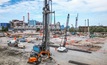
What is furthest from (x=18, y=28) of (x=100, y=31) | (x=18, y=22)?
(x=100, y=31)

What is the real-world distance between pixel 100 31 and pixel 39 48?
304 feet

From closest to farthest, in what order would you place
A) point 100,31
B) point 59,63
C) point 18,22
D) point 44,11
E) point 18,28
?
point 59,63
point 44,11
point 100,31
point 18,28
point 18,22

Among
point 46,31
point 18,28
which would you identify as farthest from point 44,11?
point 18,28

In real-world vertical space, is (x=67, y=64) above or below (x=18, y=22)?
below

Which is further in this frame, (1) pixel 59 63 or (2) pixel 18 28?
(2) pixel 18 28

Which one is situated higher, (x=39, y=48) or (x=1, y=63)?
(x=39, y=48)

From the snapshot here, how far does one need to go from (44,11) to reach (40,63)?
339 inches

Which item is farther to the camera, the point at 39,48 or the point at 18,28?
the point at 18,28

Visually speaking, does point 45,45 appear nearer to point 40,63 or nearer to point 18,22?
point 40,63

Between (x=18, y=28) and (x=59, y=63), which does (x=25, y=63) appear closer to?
(x=59, y=63)

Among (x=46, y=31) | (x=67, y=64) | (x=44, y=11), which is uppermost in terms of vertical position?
(x=44, y=11)

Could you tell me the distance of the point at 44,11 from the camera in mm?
25031

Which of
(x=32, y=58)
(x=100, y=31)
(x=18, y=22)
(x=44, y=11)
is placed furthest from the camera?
(x=18, y=22)

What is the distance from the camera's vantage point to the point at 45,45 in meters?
25.1
